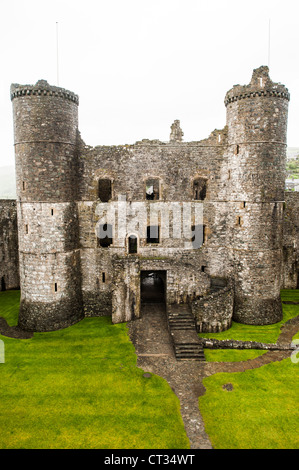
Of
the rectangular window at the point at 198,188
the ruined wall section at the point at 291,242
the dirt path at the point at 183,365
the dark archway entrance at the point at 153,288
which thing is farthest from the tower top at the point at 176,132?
the dirt path at the point at 183,365

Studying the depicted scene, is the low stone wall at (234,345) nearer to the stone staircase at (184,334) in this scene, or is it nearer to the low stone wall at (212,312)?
the stone staircase at (184,334)

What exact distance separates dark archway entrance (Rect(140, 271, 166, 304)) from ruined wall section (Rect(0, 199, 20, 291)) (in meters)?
10.3

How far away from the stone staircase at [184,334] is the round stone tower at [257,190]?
3.47 metres

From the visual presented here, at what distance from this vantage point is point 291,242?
24.7m

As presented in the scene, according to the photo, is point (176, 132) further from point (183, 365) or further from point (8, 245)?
point (183, 365)

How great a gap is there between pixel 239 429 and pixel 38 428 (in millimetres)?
6863

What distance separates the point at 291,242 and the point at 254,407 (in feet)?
50.6

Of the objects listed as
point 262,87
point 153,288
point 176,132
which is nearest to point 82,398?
point 153,288

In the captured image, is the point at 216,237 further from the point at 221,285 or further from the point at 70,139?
the point at 70,139

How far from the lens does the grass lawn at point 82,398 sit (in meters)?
10.6

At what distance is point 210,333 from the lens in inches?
711

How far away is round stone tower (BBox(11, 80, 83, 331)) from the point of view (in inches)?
679
